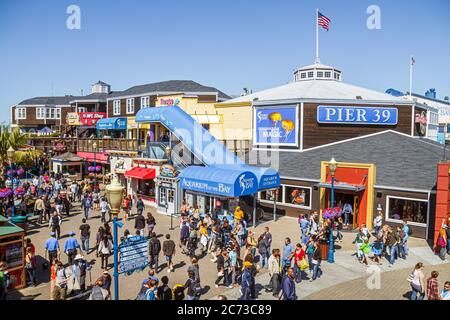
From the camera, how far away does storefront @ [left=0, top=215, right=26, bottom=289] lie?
504 inches

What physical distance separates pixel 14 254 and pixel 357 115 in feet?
78.6

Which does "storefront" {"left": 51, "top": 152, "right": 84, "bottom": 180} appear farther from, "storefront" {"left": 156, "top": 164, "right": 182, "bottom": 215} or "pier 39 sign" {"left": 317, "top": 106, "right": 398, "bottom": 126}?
"pier 39 sign" {"left": 317, "top": 106, "right": 398, "bottom": 126}

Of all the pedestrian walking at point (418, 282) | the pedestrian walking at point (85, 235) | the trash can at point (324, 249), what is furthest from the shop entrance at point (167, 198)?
the pedestrian walking at point (418, 282)

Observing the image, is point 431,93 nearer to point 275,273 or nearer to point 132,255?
point 275,273

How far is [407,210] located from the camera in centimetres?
2105

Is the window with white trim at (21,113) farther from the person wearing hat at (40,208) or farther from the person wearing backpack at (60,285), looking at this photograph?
the person wearing backpack at (60,285)

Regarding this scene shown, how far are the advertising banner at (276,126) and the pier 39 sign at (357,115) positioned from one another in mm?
2032
